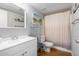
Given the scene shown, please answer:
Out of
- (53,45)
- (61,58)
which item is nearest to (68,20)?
(53,45)

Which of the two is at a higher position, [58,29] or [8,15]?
A: [8,15]

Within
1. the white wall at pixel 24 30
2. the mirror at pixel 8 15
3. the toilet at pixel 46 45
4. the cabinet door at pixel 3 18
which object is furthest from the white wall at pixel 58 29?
the cabinet door at pixel 3 18

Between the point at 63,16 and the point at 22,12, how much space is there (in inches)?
42.5

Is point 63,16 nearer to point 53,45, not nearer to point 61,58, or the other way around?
point 53,45

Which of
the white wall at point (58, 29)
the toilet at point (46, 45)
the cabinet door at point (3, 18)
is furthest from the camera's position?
the toilet at point (46, 45)

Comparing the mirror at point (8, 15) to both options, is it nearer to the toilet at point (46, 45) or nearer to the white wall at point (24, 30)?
the white wall at point (24, 30)

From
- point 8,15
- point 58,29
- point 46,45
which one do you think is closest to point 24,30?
point 8,15

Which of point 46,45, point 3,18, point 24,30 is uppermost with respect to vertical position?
point 3,18

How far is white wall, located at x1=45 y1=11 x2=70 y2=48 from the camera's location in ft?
5.12

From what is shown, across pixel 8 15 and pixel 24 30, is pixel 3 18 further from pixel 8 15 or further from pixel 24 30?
pixel 24 30

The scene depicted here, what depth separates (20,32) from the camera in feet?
5.35

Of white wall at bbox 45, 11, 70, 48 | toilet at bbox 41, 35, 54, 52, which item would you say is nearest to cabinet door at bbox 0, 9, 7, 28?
white wall at bbox 45, 11, 70, 48

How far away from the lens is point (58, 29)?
1.66m

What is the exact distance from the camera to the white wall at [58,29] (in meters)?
1.56
